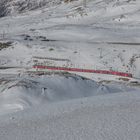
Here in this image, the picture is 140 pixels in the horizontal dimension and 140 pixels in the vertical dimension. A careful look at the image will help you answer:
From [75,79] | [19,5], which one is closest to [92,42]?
[75,79]

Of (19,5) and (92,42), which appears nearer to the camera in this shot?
(92,42)

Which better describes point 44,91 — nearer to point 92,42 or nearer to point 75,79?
point 75,79

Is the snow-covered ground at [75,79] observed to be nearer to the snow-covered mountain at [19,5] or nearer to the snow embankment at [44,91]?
the snow embankment at [44,91]

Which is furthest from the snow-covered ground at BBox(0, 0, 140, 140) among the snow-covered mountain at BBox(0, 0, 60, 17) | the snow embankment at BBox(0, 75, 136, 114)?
the snow-covered mountain at BBox(0, 0, 60, 17)

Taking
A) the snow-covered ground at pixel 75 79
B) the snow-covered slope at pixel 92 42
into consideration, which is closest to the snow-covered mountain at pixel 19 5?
the snow-covered ground at pixel 75 79

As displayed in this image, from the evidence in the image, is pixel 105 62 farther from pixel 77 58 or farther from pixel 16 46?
pixel 16 46

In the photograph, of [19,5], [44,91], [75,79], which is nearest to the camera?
[44,91]

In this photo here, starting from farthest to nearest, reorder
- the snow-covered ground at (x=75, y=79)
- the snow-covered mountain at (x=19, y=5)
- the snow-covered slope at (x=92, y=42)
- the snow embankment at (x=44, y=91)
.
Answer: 1. the snow-covered mountain at (x=19, y=5)
2. the snow-covered slope at (x=92, y=42)
3. the snow embankment at (x=44, y=91)
4. the snow-covered ground at (x=75, y=79)

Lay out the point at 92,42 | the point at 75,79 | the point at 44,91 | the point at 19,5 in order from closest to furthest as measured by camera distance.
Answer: the point at 44,91 < the point at 75,79 < the point at 92,42 < the point at 19,5
